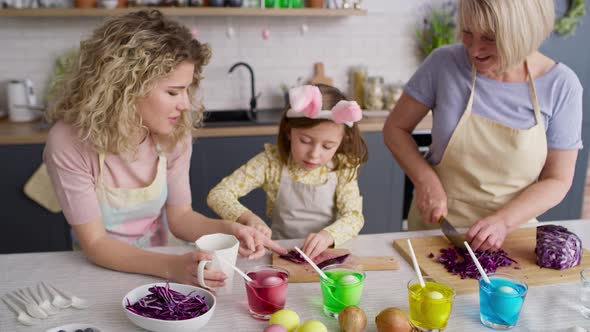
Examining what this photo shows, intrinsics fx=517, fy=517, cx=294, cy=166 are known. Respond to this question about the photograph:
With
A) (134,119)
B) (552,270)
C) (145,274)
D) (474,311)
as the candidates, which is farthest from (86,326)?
(552,270)

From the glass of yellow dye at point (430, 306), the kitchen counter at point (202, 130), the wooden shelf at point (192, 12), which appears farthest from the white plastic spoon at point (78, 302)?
the wooden shelf at point (192, 12)

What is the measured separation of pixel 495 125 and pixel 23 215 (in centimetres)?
266

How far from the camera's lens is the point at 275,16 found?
3621mm

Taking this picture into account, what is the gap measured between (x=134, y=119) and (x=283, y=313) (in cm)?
75

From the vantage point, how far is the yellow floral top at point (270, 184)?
173 cm

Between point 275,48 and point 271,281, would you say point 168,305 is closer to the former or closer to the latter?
point 271,281

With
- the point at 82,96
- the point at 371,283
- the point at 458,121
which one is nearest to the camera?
the point at 371,283

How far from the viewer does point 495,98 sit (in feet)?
5.69

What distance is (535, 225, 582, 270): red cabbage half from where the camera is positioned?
137 cm

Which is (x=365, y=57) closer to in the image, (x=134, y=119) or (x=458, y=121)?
(x=458, y=121)

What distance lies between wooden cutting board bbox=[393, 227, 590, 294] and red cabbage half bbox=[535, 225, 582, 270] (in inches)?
0.7

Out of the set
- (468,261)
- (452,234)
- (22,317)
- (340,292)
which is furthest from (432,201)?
(22,317)

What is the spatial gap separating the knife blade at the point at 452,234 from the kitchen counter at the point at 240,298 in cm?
17

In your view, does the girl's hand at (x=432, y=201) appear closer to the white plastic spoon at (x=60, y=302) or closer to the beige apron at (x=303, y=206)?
the beige apron at (x=303, y=206)
